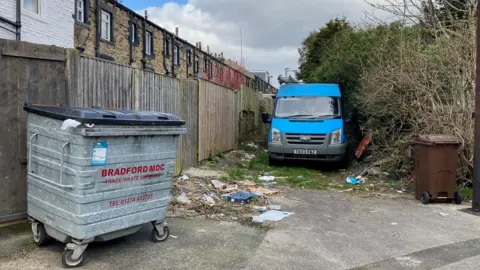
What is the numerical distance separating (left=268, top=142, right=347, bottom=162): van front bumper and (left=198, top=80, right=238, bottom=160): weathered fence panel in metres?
1.79

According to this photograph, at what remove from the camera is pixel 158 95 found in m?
7.75

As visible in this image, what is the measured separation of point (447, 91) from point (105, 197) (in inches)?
308

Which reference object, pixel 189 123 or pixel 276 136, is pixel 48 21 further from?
pixel 276 136

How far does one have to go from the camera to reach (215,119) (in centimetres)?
1149

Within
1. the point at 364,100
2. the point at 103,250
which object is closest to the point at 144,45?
the point at 364,100

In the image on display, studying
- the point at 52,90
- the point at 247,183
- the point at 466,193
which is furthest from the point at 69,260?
the point at 466,193

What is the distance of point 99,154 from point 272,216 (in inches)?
120

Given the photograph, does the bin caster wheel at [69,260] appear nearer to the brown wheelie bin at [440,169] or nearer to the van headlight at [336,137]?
the brown wheelie bin at [440,169]

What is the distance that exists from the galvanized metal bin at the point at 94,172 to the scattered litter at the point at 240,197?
220cm

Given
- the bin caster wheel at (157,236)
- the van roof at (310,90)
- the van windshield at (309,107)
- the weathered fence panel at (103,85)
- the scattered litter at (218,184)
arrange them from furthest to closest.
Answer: the van roof at (310,90) < the van windshield at (309,107) < the scattered litter at (218,184) < the weathered fence panel at (103,85) < the bin caster wheel at (157,236)

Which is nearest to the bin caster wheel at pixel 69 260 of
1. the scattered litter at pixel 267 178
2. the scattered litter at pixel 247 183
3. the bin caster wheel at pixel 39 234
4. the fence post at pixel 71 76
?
the bin caster wheel at pixel 39 234

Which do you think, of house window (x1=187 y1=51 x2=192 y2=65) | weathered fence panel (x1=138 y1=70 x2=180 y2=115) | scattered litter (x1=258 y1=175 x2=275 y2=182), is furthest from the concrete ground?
house window (x1=187 y1=51 x2=192 y2=65)

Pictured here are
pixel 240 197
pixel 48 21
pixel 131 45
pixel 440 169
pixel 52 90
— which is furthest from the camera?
pixel 131 45

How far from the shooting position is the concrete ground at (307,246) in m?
4.10
